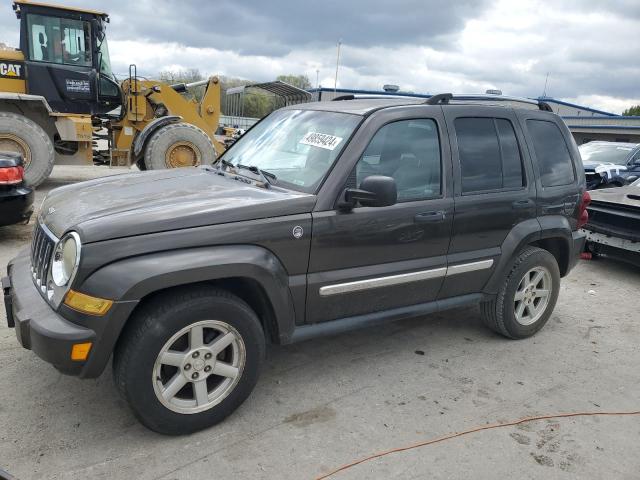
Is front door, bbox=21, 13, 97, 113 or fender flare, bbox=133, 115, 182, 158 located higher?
front door, bbox=21, 13, 97, 113

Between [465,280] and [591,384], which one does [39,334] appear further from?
[591,384]

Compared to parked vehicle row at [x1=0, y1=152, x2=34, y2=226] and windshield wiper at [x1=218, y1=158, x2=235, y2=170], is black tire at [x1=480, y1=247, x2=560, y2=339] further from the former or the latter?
parked vehicle row at [x1=0, y1=152, x2=34, y2=226]

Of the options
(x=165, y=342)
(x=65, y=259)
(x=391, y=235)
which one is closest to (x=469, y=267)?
(x=391, y=235)

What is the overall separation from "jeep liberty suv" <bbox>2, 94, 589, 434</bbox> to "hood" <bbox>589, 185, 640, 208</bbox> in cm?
263

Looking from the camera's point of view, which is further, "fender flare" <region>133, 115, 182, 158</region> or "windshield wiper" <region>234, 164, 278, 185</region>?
"fender flare" <region>133, 115, 182, 158</region>

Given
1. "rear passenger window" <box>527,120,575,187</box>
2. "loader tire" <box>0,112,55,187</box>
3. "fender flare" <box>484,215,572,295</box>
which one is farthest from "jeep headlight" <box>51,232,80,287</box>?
"loader tire" <box>0,112,55,187</box>

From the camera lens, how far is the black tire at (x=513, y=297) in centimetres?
421

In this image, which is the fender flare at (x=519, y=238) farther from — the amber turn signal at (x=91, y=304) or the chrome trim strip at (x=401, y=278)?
the amber turn signal at (x=91, y=304)

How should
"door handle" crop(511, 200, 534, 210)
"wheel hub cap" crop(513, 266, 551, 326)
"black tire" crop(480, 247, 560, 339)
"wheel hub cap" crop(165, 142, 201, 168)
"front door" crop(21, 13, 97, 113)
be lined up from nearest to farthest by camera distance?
"door handle" crop(511, 200, 534, 210) → "black tire" crop(480, 247, 560, 339) → "wheel hub cap" crop(513, 266, 551, 326) → "front door" crop(21, 13, 97, 113) → "wheel hub cap" crop(165, 142, 201, 168)

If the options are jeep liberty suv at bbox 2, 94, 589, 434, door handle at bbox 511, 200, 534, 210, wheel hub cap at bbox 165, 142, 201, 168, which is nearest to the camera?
jeep liberty suv at bbox 2, 94, 589, 434

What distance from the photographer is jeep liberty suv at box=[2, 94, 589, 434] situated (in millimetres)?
2584

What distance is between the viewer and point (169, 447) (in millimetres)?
2768

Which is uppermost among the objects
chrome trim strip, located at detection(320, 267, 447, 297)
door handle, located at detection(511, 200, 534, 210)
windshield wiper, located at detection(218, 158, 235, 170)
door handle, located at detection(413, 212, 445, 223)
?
windshield wiper, located at detection(218, 158, 235, 170)

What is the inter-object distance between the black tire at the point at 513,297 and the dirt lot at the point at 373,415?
0.46 feet
